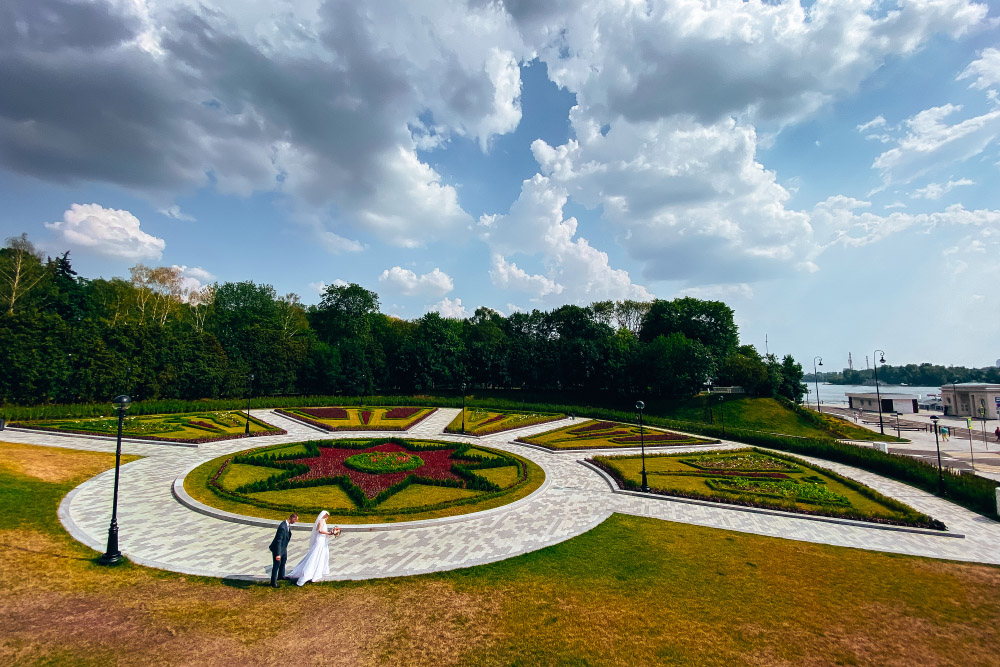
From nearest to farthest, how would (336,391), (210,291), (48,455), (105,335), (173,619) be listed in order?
1. (173,619)
2. (48,455)
3. (105,335)
4. (336,391)
5. (210,291)

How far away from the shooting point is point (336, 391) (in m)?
60.0

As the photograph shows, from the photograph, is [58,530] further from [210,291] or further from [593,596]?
[210,291]

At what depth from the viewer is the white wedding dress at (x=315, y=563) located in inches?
421

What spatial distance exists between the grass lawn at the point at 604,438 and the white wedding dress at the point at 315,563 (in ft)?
63.6

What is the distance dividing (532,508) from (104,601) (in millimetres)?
12609

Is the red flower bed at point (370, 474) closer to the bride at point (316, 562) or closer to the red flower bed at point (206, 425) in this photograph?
the bride at point (316, 562)

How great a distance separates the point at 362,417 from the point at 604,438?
21941mm

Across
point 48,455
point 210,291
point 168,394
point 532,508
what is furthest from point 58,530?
point 210,291

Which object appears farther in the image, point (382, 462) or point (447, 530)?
point (382, 462)

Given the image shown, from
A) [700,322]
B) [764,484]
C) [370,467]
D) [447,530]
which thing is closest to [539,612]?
[447,530]

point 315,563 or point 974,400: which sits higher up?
point 974,400

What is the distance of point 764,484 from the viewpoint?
67.6 feet

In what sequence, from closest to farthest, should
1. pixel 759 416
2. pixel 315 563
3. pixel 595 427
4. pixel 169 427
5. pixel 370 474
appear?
pixel 315 563, pixel 370 474, pixel 169 427, pixel 595 427, pixel 759 416

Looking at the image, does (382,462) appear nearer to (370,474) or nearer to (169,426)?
(370,474)
